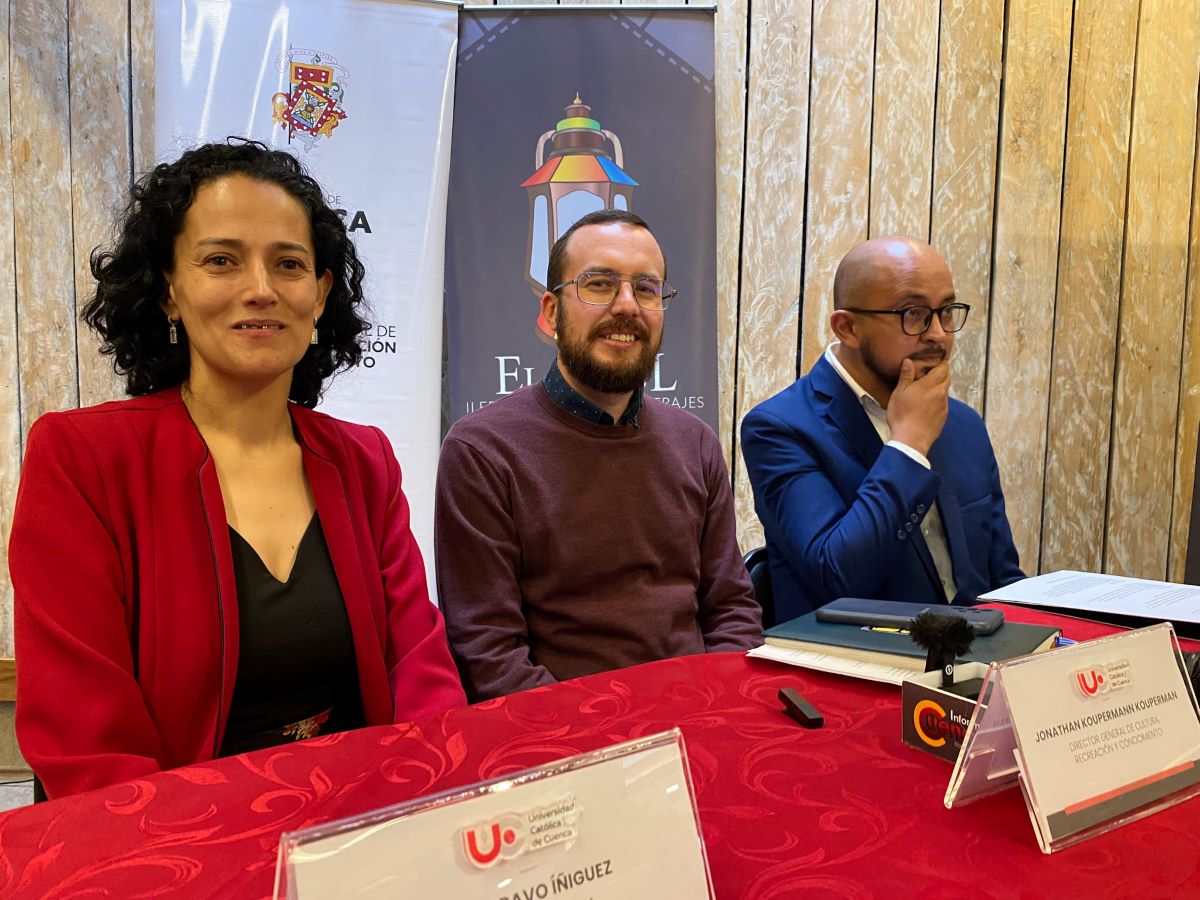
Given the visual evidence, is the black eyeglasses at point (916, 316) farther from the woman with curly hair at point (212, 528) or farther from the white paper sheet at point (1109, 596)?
the woman with curly hair at point (212, 528)

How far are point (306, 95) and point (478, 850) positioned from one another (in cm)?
261

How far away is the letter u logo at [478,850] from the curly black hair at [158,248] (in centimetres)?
118

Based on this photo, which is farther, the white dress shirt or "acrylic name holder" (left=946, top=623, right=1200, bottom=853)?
the white dress shirt

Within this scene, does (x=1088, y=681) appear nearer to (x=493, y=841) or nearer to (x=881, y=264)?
(x=493, y=841)

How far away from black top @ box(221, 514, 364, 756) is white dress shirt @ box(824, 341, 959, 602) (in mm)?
1189

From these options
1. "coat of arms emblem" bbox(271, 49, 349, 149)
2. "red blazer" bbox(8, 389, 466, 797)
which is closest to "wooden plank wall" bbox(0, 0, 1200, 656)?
"coat of arms emblem" bbox(271, 49, 349, 149)

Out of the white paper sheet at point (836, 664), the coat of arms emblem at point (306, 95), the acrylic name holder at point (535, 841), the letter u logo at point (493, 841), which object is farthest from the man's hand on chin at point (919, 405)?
the coat of arms emblem at point (306, 95)

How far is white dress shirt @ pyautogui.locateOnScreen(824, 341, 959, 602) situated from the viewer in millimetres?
1969

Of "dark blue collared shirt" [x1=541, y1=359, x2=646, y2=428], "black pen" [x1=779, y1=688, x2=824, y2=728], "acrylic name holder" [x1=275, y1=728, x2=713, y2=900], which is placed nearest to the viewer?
"acrylic name holder" [x1=275, y1=728, x2=713, y2=900]

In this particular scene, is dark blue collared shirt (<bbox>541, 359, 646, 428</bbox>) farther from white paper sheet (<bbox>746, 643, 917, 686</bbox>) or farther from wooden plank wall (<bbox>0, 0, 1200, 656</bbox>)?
wooden plank wall (<bbox>0, 0, 1200, 656</bbox>)

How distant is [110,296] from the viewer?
4.77 ft

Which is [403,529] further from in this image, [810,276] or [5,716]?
[5,716]

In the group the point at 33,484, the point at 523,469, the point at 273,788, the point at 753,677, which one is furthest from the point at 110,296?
the point at 753,677

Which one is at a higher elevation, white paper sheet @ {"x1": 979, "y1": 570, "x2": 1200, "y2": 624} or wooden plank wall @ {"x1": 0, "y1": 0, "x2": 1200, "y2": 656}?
wooden plank wall @ {"x1": 0, "y1": 0, "x2": 1200, "y2": 656}
